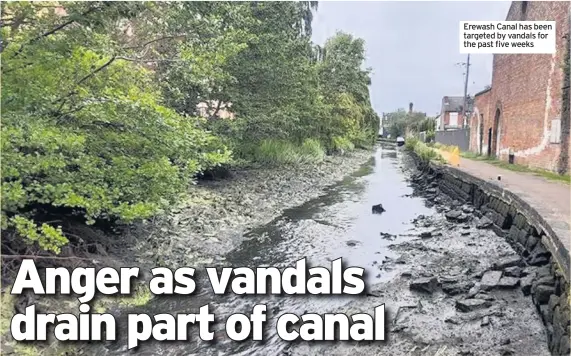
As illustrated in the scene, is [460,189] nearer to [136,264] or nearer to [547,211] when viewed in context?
[547,211]

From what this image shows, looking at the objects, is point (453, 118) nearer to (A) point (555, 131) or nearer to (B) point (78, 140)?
(A) point (555, 131)

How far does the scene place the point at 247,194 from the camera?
13172 millimetres

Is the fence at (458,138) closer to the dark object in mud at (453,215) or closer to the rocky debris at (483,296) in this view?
the dark object in mud at (453,215)

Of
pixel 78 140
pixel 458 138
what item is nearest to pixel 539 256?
pixel 78 140

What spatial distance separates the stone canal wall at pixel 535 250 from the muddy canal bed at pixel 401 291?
15 centimetres

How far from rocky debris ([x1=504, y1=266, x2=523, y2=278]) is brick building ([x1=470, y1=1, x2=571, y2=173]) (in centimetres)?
856

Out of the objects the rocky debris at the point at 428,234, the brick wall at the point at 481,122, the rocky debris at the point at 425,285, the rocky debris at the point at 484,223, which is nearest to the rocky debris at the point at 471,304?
the rocky debris at the point at 425,285

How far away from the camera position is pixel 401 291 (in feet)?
21.6

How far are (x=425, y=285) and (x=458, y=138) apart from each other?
2904 cm

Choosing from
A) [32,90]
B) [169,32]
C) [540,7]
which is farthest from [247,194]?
[540,7]

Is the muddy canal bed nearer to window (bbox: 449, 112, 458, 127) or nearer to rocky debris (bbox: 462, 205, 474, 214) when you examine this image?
rocky debris (bbox: 462, 205, 474, 214)

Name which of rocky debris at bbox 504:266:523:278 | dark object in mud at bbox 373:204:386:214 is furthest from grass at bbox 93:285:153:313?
dark object in mud at bbox 373:204:386:214

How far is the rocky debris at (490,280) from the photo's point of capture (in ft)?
21.2

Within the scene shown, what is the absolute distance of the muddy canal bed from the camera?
→ 15.5 ft
